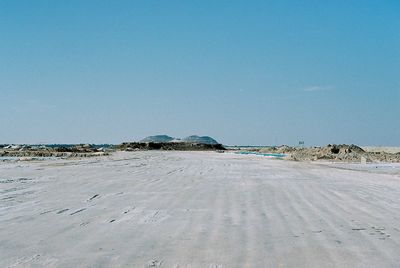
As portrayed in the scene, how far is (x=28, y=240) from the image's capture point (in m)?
5.68

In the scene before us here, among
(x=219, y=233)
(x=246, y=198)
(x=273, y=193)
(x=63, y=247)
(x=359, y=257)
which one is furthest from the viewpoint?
(x=273, y=193)

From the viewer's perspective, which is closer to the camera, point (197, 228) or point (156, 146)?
point (197, 228)

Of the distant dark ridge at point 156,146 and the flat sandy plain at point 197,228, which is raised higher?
the distant dark ridge at point 156,146

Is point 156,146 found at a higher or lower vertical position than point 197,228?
higher

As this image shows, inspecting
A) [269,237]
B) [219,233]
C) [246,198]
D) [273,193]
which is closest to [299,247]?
[269,237]

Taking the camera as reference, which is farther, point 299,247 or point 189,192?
point 189,192

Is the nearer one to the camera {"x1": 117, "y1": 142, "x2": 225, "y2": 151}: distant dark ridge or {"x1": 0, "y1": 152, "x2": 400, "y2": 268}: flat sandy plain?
{"x1": 0, "y1": 152, "x2": 400, "y2": 268}: flat sandy plain

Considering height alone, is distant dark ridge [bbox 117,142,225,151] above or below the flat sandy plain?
above

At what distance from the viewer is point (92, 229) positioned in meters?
6.44

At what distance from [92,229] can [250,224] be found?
7.62 ft

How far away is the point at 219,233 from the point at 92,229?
181 cm

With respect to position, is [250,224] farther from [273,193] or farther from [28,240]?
[273,193]

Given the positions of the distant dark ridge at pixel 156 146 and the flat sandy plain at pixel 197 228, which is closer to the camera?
the flat sandy plain at pixel 197 228

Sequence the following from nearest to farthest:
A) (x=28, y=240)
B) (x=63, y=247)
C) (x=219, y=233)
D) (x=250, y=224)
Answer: (x=63, y=247) < (x=28, y=240) < (x=219, y=233) < (x=250, y=224)
